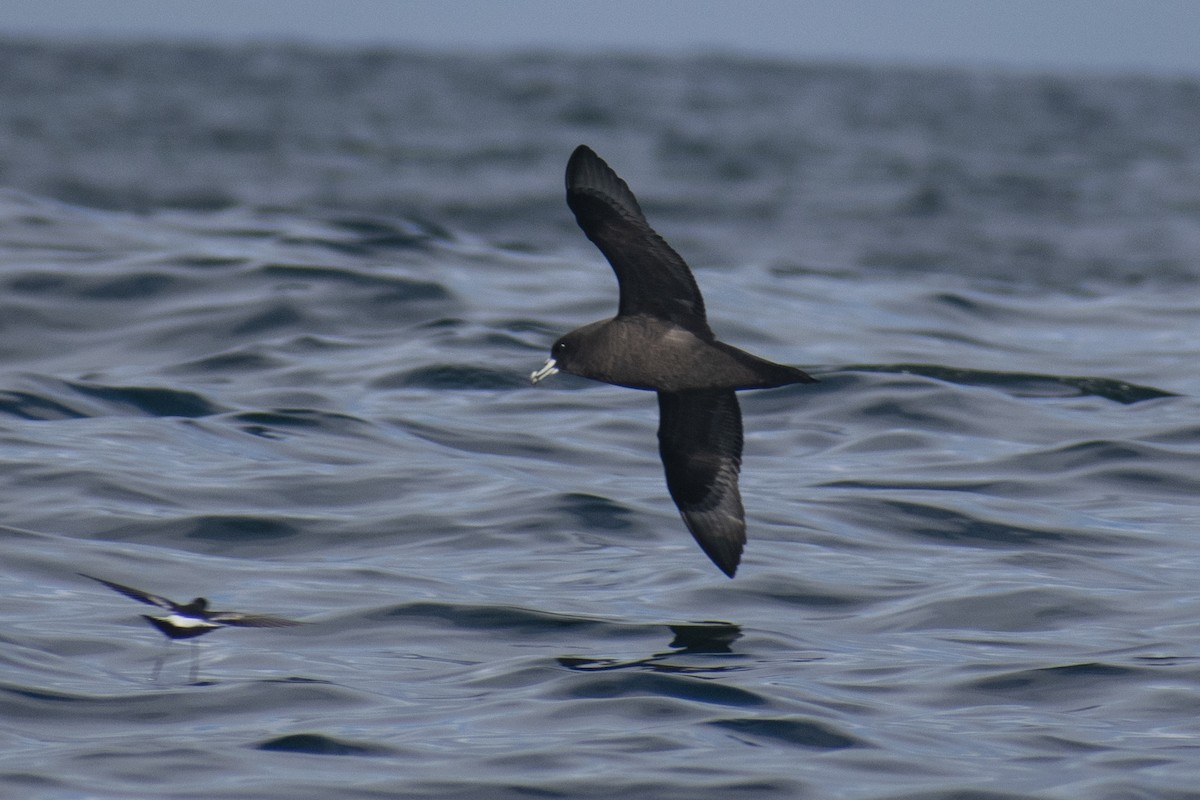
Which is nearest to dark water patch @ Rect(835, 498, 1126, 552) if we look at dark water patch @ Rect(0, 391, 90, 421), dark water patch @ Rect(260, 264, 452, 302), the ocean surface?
the ocean surface

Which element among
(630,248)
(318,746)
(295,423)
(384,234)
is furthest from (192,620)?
(384,234)

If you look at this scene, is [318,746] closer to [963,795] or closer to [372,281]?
[963,795]

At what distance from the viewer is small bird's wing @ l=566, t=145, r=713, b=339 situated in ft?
22.5

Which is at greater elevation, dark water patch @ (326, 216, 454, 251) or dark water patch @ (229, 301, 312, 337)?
dark water patch @ (326, 216, 454, 251)

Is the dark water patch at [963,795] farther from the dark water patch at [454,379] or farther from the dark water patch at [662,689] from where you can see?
the dark water patch at [454,379]

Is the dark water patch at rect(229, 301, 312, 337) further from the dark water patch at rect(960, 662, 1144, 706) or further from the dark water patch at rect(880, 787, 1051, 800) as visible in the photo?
the dark water patch at rect(880, 787, 1051, 800)

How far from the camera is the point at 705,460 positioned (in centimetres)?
763

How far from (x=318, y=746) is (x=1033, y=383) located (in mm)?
7511

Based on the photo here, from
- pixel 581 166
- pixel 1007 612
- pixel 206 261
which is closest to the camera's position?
pixel 581 166

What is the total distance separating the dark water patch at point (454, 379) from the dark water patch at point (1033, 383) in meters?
2.32

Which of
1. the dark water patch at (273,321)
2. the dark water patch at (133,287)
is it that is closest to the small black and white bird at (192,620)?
the dark water patch at (273,321)

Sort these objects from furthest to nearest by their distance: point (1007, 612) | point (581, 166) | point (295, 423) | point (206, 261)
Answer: point (206, 261)
point (295, 423)
point (1007, 612)
point (581, 166)

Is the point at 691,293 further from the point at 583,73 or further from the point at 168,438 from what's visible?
the point at 583,73

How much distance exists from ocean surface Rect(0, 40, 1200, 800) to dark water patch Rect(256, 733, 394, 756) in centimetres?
2
